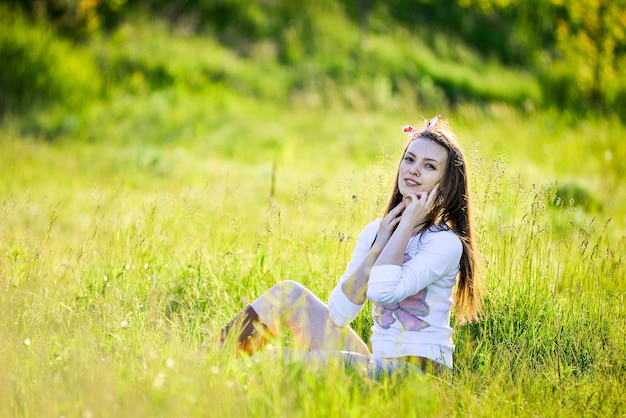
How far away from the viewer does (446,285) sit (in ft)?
11.3

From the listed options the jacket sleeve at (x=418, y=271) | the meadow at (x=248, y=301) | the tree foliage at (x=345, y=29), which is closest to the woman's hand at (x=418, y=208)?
the jacket sleeve at (x=418, y=271)

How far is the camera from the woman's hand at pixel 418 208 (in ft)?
11.1

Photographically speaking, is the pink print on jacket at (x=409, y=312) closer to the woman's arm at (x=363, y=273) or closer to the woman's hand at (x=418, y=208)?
the woman's arm at (x=363, y=273)

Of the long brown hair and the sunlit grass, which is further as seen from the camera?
the long brown hair

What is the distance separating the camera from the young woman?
3.31 metres

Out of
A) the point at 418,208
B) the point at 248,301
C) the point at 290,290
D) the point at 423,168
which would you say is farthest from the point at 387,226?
the point at 248,301

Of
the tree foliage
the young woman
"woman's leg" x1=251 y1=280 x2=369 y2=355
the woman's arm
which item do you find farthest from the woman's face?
the tree foliage

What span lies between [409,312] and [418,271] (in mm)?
215

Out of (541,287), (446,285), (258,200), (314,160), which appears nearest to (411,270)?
(446,285)

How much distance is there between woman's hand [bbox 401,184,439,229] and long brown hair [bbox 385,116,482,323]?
0.07 m

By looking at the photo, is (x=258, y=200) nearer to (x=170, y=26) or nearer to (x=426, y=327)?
(x=426, y=327)

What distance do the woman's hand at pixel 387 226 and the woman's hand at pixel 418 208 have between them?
2.0 inches

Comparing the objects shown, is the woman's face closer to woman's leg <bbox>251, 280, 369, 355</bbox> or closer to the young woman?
the young woman

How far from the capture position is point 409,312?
3387mm
